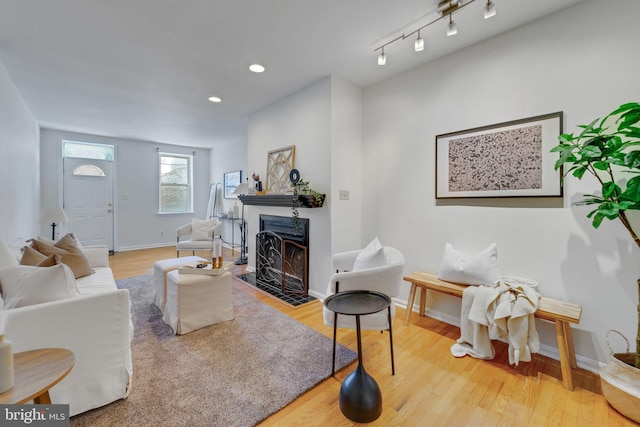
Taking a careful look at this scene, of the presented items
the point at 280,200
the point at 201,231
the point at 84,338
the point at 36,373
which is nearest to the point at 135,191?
the point at 201,231

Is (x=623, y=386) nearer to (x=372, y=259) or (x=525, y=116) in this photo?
(x=372, y=259)

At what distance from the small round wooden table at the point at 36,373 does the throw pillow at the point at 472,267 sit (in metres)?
2.53

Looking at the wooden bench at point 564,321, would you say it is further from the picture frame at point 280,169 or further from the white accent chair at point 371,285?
the picture frame at point 280,169

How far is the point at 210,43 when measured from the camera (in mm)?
2422

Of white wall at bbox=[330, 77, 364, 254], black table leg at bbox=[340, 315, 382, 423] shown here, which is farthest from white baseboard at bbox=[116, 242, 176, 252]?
black table leg at bbox=[340, 315, 382, 423]

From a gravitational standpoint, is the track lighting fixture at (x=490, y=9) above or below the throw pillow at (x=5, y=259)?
above

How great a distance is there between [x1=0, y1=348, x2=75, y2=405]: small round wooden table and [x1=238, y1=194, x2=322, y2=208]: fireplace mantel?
2244 millimetres

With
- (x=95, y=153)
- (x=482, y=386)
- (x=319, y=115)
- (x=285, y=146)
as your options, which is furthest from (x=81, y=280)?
(x=95, y=153)

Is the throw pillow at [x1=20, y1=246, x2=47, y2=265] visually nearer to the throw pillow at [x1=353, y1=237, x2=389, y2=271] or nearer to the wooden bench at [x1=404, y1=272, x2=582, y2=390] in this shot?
the throw pillow at [x1=353, y1=237, x2=389, y2=271]

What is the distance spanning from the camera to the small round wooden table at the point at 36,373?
86cm

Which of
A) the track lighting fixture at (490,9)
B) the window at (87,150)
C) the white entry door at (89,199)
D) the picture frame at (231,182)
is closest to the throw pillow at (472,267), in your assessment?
the track lighting fixture at (490,9)

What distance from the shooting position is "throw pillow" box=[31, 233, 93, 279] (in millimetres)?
2330

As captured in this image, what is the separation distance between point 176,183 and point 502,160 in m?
6.99

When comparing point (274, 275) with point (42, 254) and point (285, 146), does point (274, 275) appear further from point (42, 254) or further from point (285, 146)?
point (42, 254)
